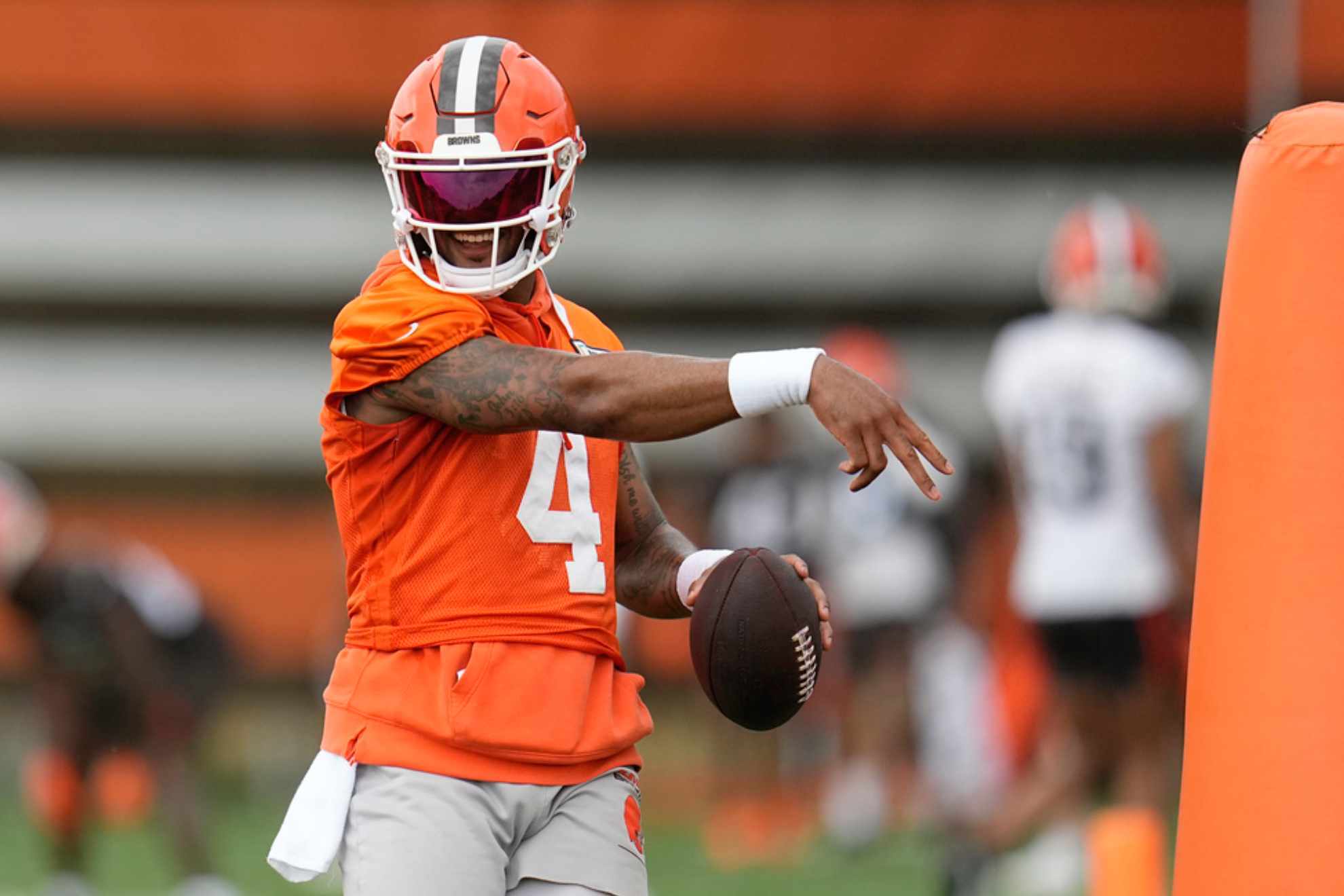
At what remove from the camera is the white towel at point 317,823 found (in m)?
3.05

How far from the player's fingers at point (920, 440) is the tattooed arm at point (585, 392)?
22 millimetres

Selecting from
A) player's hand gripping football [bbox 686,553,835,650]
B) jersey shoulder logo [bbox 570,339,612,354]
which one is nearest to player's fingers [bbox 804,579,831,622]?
player's hand gripping football [bbox 686,553,835,650]

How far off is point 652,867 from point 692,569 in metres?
4.91

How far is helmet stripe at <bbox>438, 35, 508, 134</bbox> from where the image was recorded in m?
3.14

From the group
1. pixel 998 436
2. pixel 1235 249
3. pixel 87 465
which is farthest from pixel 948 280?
pixel 1235 249

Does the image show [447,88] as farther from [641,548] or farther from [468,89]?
[641,548]

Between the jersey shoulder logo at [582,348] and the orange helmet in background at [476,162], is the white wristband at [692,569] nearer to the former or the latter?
the jersey shoulder logo at [582,348]

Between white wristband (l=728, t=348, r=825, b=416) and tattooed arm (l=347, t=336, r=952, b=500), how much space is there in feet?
0.05

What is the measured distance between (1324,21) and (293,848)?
6.97 m

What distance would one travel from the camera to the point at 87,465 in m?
11.3

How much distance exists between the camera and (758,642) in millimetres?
3123


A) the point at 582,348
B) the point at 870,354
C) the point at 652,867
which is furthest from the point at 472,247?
the point at 870,354

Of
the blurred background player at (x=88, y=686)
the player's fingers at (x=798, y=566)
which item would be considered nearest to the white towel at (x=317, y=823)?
the player's fingers at (x=798, y=566)

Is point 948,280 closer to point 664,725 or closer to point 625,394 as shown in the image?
point 664,725
